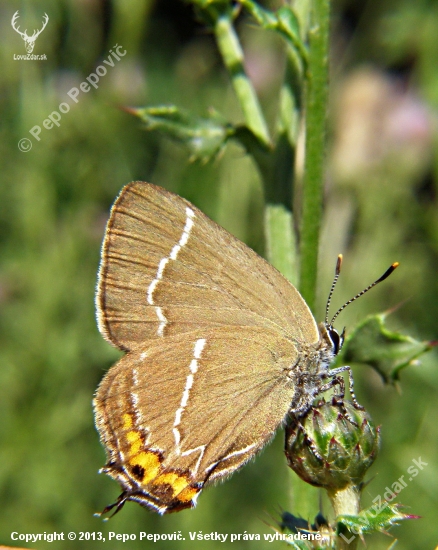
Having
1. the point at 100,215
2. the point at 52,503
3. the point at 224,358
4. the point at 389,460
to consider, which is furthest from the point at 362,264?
the point at 52,503

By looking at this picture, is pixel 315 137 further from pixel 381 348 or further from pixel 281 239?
pixel 381 348

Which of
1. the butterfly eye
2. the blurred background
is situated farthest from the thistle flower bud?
the blurred background

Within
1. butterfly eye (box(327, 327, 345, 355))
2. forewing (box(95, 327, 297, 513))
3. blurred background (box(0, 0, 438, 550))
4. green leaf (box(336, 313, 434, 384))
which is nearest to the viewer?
forewing (box(95, 327, 297, 513))

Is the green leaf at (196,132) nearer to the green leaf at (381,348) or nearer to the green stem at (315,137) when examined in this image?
the green stem at (315,137)

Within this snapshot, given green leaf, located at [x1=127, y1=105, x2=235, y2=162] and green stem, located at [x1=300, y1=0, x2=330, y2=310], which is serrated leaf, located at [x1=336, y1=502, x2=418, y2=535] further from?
green leaf, located at [x1=127, y1=105, x2=235, y2=162]

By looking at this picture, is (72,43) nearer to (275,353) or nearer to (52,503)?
(52,503)

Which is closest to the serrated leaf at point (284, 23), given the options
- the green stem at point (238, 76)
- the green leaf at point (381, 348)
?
the green stem at point (238, 76)
